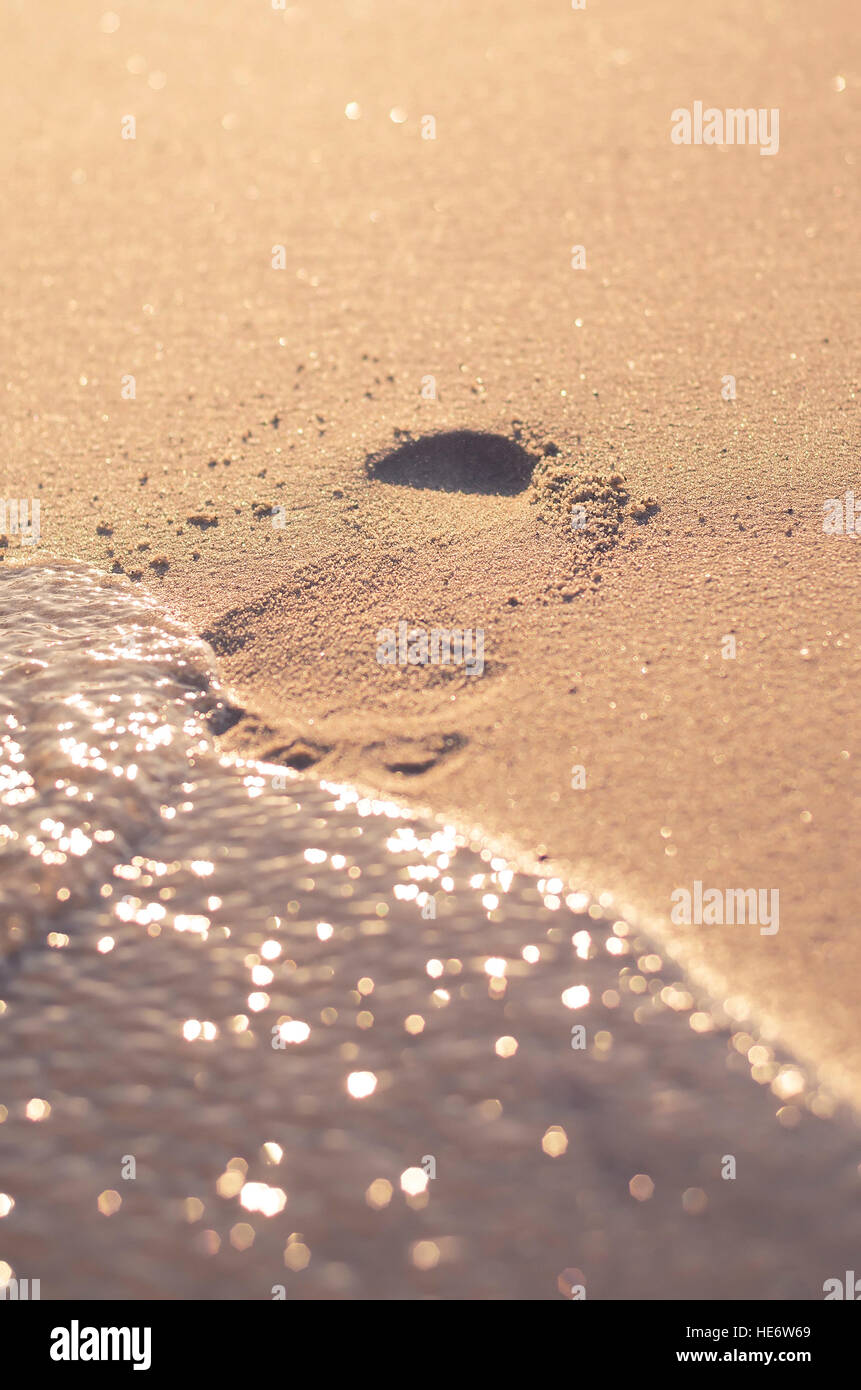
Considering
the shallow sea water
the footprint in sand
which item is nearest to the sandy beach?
the footprint in sand

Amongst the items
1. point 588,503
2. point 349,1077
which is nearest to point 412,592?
point 588,503

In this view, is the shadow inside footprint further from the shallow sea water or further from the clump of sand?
the shallow sea water

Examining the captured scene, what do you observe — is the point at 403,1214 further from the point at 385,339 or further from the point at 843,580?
the point at 385,339

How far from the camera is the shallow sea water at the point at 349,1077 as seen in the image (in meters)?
1.77

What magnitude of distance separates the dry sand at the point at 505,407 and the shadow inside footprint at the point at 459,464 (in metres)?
0.02

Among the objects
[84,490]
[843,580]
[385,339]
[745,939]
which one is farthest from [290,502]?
[745,939]

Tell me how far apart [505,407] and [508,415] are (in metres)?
0.06

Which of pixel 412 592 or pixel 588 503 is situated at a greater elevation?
pixel 588 503

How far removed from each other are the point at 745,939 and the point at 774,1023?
0.20 metres

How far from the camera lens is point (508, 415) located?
3.74 meters

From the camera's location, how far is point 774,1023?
2.04m

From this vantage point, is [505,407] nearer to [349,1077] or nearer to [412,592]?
[412,592]

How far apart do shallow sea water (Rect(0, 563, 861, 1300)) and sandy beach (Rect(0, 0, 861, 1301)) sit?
0.53ft

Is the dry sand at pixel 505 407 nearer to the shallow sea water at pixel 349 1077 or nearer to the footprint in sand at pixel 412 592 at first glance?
the footprint in sand at pixel 412 592
